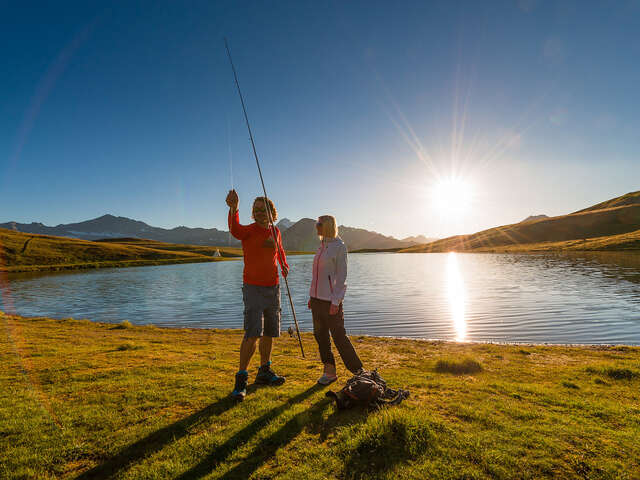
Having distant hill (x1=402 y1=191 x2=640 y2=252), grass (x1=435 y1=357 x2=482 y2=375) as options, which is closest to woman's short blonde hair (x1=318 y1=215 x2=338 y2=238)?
grass (x1=435 y1=357 x2=482 y2=375)

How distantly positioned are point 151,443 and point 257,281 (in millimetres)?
3137

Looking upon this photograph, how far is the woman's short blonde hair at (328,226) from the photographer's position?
22.4 feet

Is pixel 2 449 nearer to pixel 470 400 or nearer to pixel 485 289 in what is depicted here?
pixel 470 400

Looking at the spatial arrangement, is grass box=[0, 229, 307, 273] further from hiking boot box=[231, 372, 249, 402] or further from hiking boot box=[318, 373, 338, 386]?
hiking boot box=[318, 373, 338, 386]

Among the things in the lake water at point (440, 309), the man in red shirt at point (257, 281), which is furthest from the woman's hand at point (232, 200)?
the lake water at point (440, 309)

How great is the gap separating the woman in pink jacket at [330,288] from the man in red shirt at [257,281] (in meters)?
0.84

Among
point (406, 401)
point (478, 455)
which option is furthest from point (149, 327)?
point (478, 455)

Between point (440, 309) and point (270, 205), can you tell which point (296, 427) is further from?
point (440, 309)

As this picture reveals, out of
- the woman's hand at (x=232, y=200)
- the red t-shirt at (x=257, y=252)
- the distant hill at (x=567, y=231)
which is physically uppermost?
the distant hill at (x=567, y=231)

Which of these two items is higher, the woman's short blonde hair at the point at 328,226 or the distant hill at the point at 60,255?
the woman's short blonde hair at the point at 328,226

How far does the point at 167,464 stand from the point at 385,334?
16177 mm

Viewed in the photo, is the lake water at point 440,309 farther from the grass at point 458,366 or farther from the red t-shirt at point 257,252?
the red t-shirt at point 257,252

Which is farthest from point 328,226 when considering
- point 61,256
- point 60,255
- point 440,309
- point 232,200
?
point 60,255

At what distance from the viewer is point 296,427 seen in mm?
5156
